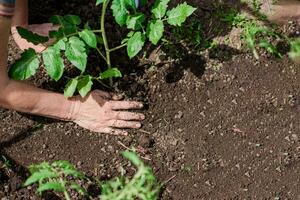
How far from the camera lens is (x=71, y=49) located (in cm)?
217

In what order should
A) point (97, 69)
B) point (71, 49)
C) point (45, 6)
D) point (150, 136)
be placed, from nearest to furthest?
point (71, 49), point (150, 136), point (97, 69), point (45, 6)

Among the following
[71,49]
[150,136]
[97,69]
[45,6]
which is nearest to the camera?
[71,49]

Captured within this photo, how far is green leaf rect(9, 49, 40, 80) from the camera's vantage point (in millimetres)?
2205

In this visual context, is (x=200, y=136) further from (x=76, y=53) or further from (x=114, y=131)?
(x=76, y=53)

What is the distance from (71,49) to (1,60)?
0.28 m

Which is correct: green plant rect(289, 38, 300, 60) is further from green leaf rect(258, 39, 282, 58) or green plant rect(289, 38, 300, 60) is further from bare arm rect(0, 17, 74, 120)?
bare arm rect(0, 17, 74, 120)

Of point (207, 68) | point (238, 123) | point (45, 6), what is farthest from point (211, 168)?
point (45, 6)

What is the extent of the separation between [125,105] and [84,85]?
0.65 feet

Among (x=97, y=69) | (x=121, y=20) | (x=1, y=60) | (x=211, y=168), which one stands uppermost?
(x=121, y=20)

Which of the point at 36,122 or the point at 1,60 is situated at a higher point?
the point at 1,60

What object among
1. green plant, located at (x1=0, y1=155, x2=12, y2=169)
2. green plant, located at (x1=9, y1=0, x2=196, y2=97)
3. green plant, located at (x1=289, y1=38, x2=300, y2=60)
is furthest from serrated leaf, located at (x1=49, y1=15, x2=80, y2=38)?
green plant, located at (x1=289, y1=38, x2=300, y2=60)

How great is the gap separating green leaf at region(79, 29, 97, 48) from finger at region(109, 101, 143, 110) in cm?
30

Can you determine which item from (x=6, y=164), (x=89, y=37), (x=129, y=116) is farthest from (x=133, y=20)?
(x=6, y=164)

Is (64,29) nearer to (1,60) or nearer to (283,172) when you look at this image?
(1,60)
